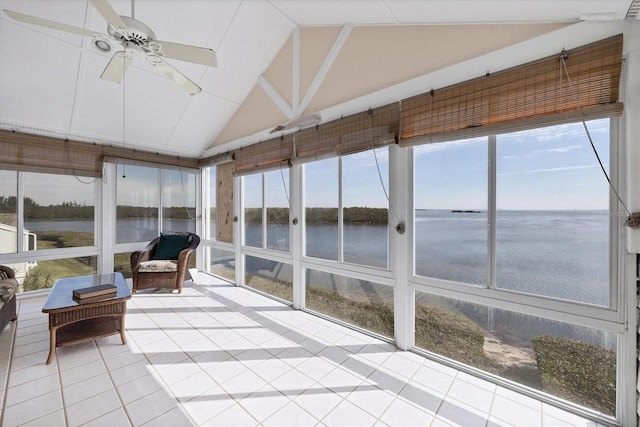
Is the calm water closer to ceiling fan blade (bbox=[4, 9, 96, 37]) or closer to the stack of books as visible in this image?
the stack of books

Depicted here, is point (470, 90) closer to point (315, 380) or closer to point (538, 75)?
point (538, 75)

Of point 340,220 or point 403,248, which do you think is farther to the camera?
point 340,220

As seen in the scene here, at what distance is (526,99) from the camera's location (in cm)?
184

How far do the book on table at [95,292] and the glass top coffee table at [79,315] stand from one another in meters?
0.04

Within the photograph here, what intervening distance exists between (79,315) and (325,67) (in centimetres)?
338

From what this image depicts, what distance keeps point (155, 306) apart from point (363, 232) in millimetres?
2862

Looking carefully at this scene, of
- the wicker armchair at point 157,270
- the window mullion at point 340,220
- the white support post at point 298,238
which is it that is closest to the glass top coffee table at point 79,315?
the wicker armchair at point 157,270

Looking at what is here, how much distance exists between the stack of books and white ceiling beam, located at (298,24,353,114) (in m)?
2.75

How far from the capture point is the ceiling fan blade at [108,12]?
1500mm

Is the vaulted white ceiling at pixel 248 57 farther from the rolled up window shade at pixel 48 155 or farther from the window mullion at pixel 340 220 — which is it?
the window mullion at pixel 340 220

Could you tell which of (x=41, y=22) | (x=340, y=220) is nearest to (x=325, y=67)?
(x=340, y=220)

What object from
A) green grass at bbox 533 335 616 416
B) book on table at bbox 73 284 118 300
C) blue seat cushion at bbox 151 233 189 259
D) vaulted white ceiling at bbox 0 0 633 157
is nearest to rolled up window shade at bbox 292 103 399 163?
vaulted white ceiling at bbox 0 0 633 157

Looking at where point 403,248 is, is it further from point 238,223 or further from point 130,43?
point 238,223

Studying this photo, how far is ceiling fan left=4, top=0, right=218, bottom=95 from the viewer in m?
1.64
